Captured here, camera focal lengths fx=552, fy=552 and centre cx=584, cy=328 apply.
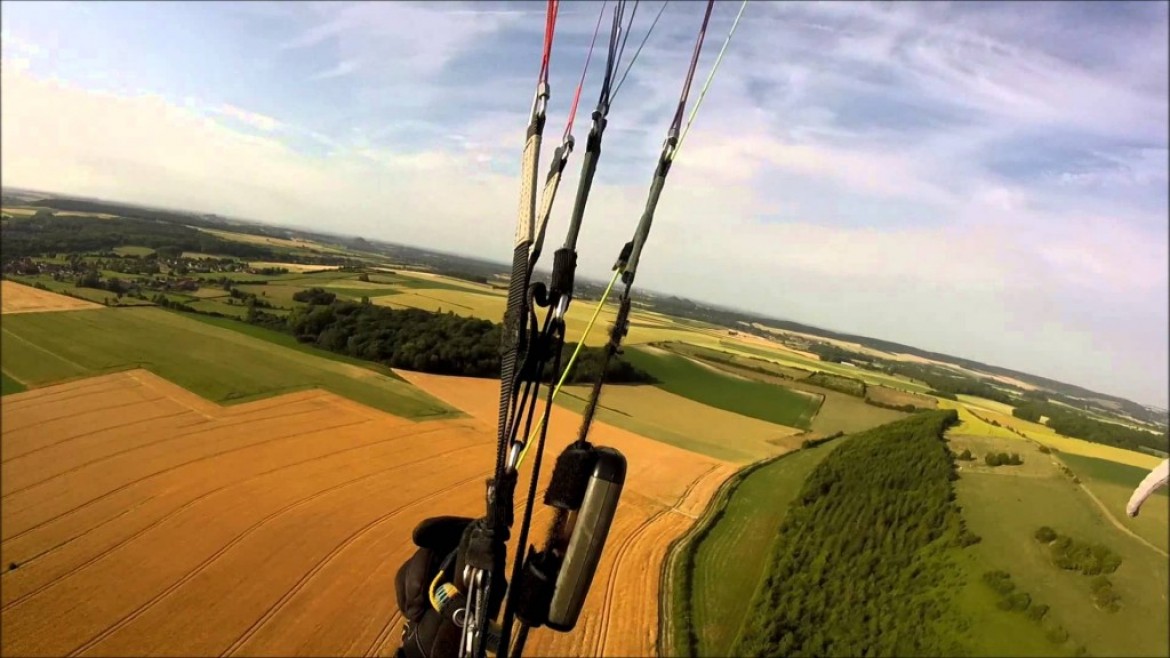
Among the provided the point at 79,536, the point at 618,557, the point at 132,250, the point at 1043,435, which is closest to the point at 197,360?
the point at 132,250

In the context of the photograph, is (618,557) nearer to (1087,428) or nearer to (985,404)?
(1087,428)

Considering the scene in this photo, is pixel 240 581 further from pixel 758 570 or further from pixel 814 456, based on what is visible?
pixel 814 456

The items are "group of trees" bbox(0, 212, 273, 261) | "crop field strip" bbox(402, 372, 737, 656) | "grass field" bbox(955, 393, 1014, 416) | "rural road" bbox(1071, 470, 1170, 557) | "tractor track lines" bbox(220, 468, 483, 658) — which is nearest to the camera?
"tractor track lines" bbox(220, 468, 483, 658)

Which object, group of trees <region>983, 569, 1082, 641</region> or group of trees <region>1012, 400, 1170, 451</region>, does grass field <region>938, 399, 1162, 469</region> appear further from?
group of trees <region>983, 569, 1082, 641</region>

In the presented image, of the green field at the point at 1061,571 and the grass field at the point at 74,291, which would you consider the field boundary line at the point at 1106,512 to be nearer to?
the green field at the point at 1061,571

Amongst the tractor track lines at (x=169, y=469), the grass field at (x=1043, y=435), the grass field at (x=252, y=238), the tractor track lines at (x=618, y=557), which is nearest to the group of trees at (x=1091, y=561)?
the grass field at (x=1043, y=435)

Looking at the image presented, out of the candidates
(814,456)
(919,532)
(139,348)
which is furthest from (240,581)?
(814,456)

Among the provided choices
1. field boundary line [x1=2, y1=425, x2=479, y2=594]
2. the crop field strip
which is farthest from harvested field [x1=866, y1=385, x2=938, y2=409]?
field boundary line [x1=2, y1=425, x2=479, y2=594]
